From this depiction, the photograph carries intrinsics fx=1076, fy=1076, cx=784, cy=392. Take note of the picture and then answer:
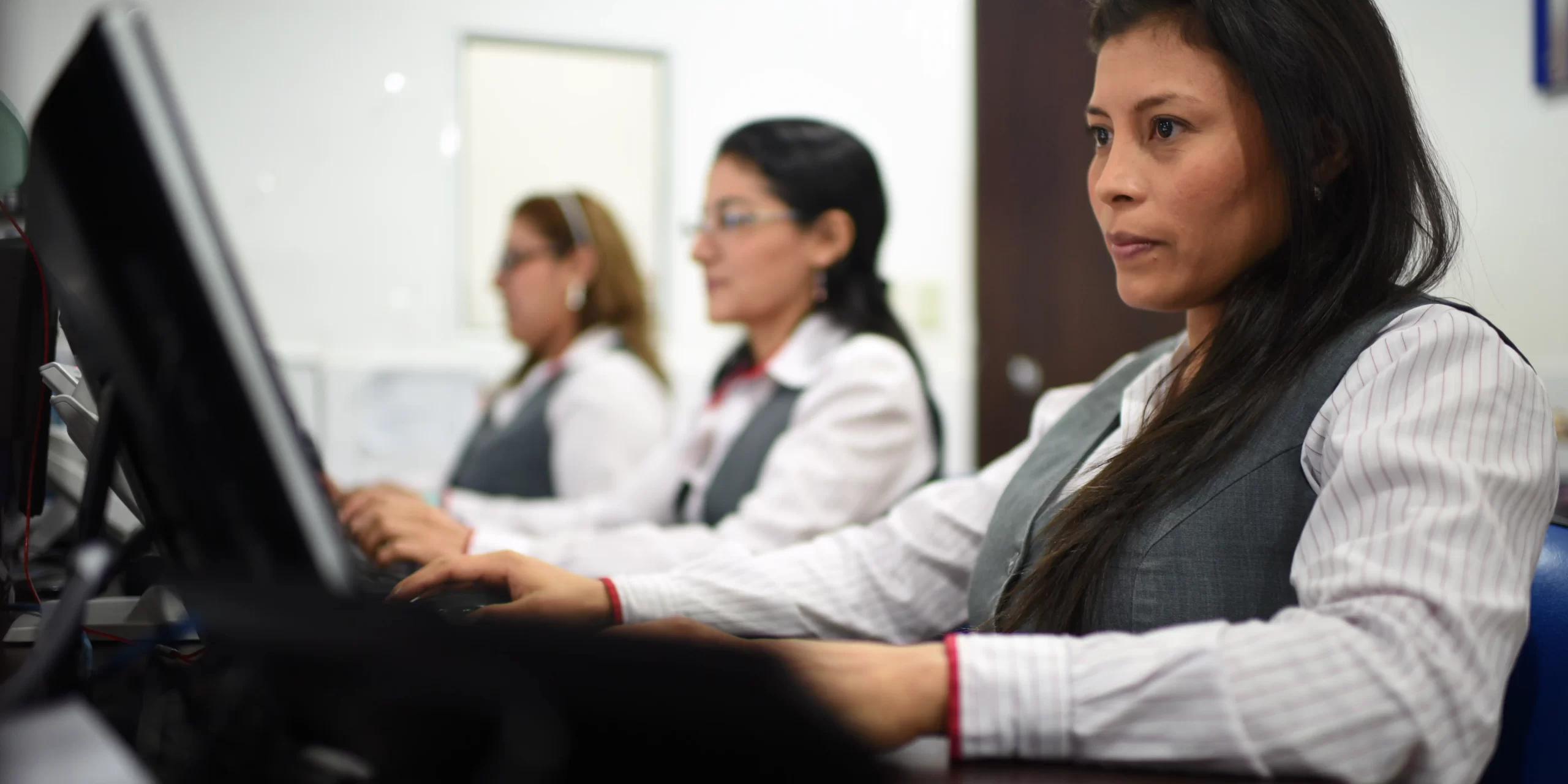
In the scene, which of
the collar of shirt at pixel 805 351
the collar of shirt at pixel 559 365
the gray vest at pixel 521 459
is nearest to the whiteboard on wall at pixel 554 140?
the collar of shirt at pixel 559 365

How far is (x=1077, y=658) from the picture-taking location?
23.1 inches

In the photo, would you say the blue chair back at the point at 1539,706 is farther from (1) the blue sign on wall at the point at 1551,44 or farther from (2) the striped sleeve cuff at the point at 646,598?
A: (1) the blue sign on wall at the point at 1551,44

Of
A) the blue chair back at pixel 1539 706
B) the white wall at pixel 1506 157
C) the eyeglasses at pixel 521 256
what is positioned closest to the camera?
the blue chair back at pixel 1539 706

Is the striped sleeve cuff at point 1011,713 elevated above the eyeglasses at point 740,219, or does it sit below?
below

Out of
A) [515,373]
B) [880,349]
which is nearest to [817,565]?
[880,349]

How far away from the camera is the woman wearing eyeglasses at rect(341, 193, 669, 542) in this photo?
7.48 ft

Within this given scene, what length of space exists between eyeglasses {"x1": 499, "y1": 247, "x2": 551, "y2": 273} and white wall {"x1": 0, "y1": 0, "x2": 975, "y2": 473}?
59 centimetres

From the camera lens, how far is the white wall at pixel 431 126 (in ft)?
9.91

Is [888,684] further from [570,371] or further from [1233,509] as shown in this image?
[570,371]

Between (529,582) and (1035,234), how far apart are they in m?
2.12

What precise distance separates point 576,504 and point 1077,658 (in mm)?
1671

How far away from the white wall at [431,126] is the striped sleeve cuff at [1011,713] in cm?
284

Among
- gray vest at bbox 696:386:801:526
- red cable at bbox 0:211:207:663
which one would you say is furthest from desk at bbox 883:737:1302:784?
gray vest at bbox 696:386:801:526

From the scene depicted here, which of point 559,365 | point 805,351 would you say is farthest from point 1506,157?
point 559,365
